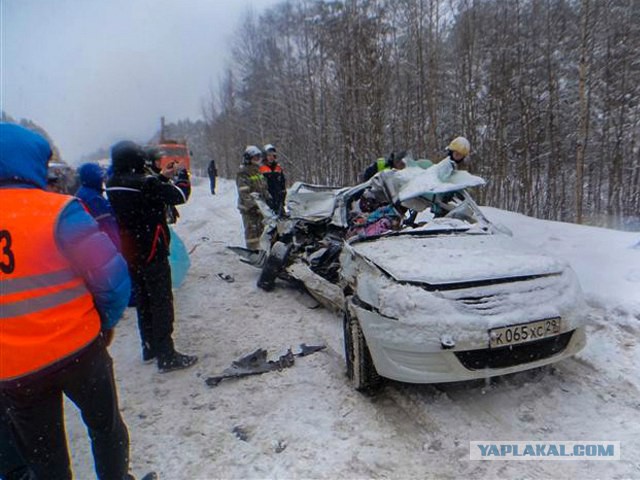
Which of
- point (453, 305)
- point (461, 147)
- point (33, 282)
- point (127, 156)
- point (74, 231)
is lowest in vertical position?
point (453, 305)

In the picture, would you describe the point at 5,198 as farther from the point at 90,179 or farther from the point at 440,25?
the point at 440,25

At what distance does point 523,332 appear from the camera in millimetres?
2488

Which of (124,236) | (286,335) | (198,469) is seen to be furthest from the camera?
(286,335)

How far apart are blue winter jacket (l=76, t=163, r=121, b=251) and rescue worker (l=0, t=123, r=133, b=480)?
181 cm

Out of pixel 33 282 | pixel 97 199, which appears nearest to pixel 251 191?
pixel 97 199

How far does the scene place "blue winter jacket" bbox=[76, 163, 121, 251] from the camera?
3.46 m

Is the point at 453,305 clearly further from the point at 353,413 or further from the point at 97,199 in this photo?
the point at 97,199

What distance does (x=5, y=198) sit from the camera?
1.56 meters

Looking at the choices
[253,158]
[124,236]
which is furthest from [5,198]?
[253,158]

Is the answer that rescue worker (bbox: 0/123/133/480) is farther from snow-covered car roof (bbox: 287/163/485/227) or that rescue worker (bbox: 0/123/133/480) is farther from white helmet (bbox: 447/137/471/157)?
white helmet (bbox: 447/137/471/157)

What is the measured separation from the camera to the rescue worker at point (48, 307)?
5.07ft

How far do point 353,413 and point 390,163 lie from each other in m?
4.36

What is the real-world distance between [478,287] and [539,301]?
40 centimetres

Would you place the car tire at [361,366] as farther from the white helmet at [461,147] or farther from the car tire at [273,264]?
the white helmet at [461,147]
